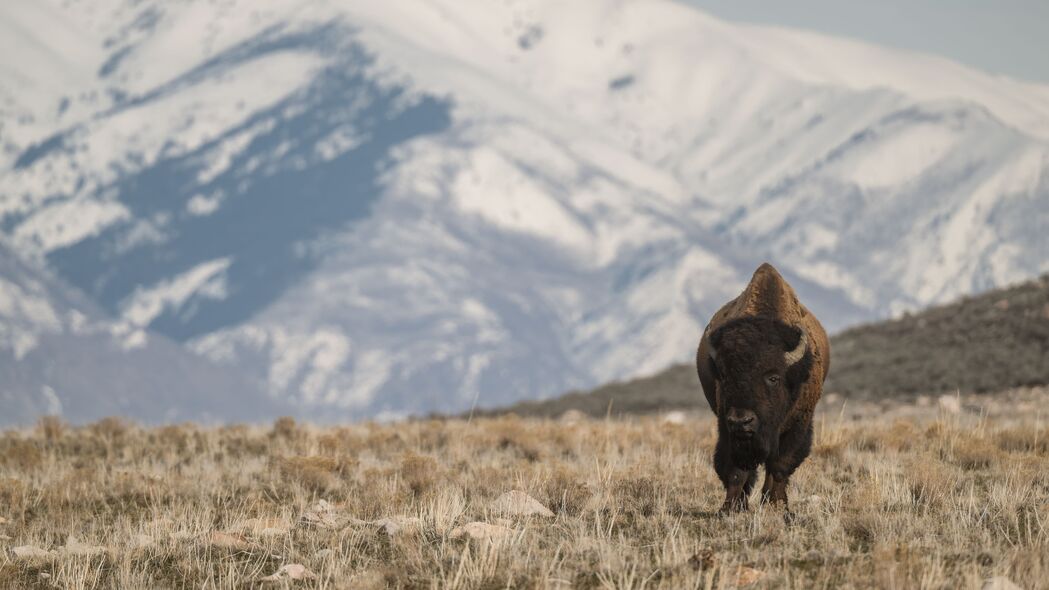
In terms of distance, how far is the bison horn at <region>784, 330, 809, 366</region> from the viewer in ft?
41.3

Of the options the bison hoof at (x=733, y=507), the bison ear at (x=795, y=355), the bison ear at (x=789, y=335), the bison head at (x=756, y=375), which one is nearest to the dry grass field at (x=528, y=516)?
the bison hoof at (x=733, y=507)

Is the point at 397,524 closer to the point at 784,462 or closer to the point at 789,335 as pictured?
the point at 784,462

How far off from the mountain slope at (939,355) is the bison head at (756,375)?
61.3 feet

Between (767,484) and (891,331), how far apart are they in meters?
36.9

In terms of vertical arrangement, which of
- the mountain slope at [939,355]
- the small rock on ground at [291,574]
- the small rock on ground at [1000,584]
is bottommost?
the small rock on ground at [1000,584]

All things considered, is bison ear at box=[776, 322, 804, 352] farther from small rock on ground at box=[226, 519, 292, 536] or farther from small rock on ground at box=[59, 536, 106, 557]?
small rock on ground at box=[59, 536, 106, 557]

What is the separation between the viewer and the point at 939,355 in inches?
1563

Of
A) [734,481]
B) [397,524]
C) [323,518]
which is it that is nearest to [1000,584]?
[734,481]

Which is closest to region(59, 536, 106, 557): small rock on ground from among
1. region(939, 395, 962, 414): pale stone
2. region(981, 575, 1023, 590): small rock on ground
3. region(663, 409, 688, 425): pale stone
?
region(981, 575, 1023, 590): small rock on ground

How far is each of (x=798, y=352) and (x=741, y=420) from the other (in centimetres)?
115

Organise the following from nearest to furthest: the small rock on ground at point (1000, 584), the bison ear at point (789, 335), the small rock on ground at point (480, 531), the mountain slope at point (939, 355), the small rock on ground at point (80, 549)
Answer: the small rock on ground at point (1000, 584), the small rock on ground at point (480, 531), the small rock on ground at point (80, 549), the bison ear at point (789, 335), the mountain slope at point (939, 355)

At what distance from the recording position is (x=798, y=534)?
433 inches

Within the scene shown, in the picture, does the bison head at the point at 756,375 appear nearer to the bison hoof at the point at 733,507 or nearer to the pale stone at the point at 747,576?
the bison hoof at the point at 733,507

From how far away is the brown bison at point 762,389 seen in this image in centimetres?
1217
